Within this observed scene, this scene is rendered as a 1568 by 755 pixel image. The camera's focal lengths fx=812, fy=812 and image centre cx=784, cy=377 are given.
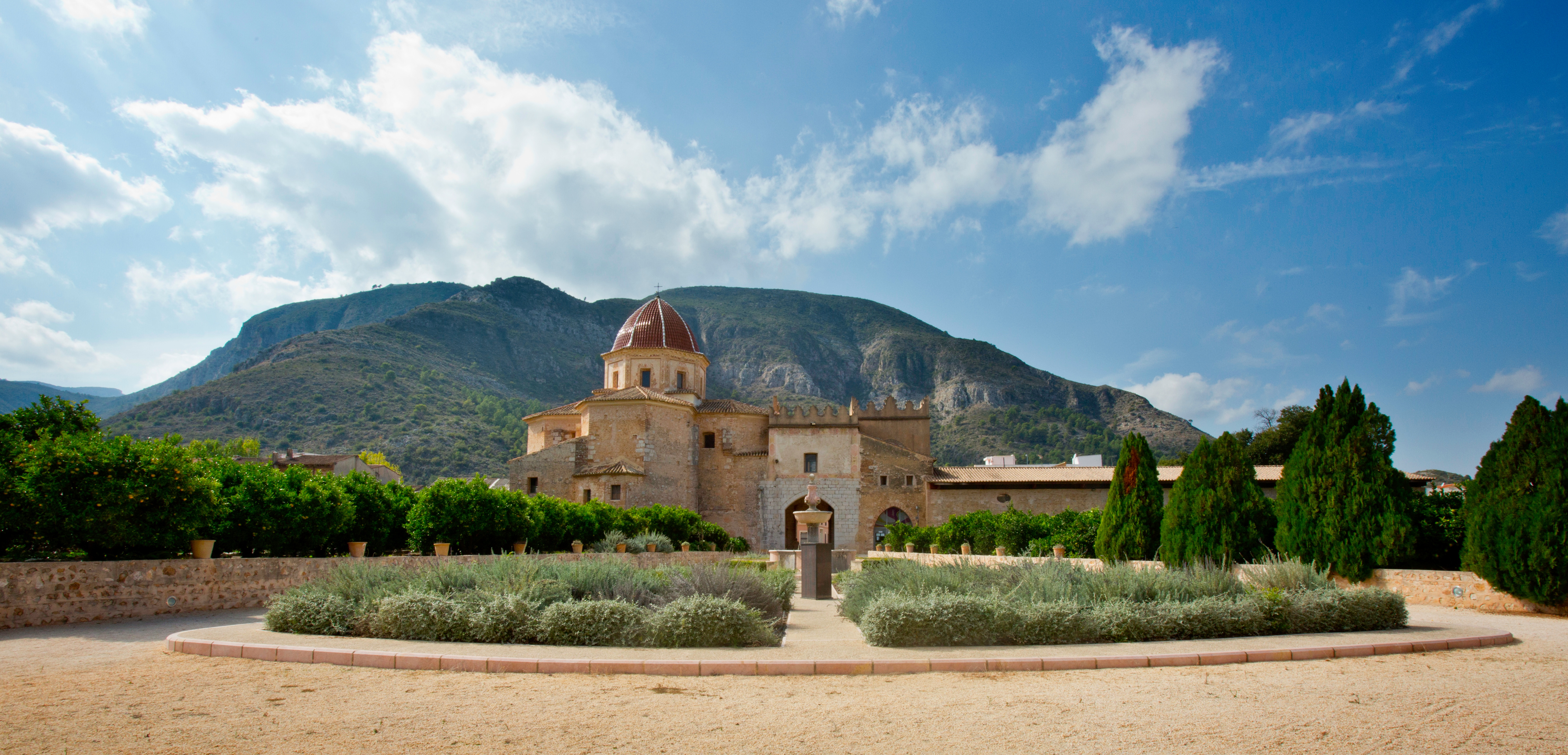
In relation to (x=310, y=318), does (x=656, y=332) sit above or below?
below

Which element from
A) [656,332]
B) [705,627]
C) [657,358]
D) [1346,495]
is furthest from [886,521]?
[705,627]

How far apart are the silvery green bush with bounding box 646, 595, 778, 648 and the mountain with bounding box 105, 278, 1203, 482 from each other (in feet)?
164

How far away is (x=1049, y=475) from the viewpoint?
31969 millimetres

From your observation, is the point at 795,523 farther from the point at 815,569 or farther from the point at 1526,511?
the point at 1526,511


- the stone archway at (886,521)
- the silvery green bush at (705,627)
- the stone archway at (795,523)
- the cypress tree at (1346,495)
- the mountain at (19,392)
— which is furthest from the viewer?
the mountain at (19,392)

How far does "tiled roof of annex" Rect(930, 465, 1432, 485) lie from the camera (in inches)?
1190

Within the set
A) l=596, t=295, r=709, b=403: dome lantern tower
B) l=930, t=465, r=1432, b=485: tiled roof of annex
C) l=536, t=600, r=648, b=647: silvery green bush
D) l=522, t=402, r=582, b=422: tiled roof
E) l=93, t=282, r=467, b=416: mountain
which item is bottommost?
l=536, t=600, r=648, b=647: silvery green bush

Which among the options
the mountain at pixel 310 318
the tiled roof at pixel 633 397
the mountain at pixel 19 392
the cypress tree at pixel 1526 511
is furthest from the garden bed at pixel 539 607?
the mountain at pixel 310 318

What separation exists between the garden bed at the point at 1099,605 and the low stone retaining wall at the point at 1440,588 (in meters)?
1.20

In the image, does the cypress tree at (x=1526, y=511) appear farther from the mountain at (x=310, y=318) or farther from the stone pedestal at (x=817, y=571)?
the mountain at (x=310, y=318)

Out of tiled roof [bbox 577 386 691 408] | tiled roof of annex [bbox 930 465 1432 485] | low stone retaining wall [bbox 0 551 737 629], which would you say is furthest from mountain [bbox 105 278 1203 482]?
low stone retaining wall [bbox 0 551 737 629]

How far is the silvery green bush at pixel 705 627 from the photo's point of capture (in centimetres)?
755

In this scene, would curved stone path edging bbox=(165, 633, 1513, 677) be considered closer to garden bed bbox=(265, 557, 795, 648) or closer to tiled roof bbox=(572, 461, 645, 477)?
garden bed bbox=(265, 557, 795, 648)

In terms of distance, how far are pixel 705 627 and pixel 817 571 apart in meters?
7.05
